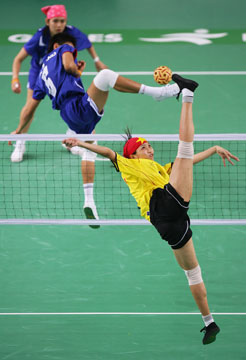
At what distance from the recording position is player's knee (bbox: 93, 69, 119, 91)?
26.2ft

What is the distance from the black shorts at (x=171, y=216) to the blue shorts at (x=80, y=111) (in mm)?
2229

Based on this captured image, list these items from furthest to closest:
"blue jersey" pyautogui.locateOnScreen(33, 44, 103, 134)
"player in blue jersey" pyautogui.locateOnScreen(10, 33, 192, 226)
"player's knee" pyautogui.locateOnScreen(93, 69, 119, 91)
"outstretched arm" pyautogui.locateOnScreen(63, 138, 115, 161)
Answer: "blue jersey" pyautogui.locateOnScreen(33, 44, 103, 134) < "player in blue jersey" pyautogui.locateOnScreen(10, 33, 192, 226) < "player's knee" pyautogui.locateOnScreen(93, 69, 119, 91) < "outstretched arm" pyautogui.locateOnScreen(63, 138, 115, 161)

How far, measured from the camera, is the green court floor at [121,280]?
24.0 feet

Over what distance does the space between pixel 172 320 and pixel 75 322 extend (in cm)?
117

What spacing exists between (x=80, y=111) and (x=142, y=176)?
2.15 m

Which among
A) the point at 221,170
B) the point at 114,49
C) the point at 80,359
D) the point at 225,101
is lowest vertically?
the point at 80,359

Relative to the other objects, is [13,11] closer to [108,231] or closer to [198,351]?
[108,231]

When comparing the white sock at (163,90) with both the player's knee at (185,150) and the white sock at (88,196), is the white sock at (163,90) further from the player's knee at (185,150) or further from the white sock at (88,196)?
the white sock at (88,196)

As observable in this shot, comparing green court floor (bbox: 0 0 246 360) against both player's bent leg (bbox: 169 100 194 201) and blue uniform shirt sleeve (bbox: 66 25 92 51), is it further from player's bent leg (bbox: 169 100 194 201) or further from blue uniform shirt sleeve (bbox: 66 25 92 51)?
player's bent leg (bbox: 169 100 194 201)

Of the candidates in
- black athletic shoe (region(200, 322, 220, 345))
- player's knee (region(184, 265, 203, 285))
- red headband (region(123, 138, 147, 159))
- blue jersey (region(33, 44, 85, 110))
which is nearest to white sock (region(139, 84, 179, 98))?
red headband (region(123, 138, 147, 159))

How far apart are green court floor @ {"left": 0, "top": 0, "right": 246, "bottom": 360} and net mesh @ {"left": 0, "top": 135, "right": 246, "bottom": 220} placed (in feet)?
1.08

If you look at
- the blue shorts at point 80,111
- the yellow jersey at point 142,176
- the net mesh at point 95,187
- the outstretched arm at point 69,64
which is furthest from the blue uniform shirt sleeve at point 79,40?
the yellow jersey at point 142,176

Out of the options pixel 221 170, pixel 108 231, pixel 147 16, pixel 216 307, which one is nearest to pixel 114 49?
pixel 147 16

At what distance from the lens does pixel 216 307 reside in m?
7.85
